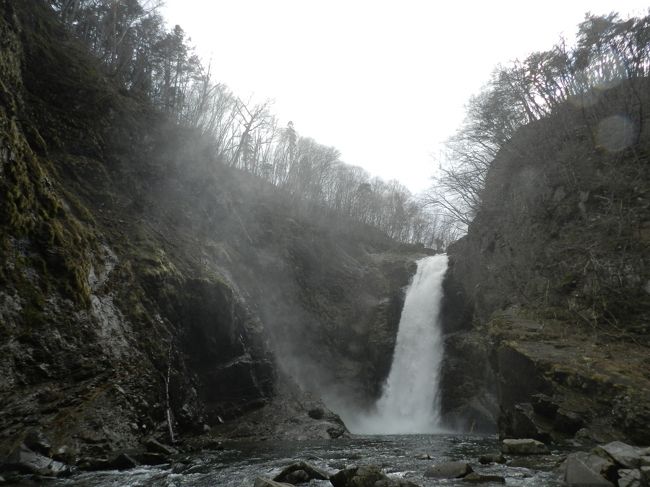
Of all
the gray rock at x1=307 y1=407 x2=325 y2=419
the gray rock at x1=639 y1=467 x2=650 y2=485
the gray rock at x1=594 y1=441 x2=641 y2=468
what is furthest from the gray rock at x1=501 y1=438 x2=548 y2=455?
the gray rock at x1=307 y1=407 x2=325 y2=419

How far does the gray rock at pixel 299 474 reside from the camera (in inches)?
296

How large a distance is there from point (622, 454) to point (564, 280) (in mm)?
12106

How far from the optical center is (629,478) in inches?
209

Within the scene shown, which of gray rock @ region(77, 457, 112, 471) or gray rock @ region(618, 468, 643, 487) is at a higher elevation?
gray rock @ region(618, 468, 643, 487)

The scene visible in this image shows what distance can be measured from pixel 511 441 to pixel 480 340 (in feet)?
44.2

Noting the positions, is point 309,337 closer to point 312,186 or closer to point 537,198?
point 537,198

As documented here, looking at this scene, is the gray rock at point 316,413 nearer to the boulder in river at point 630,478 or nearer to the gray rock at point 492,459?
the gray rock at point 492,459

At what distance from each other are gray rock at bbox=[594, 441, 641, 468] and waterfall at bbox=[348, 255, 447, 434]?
15.4 metres

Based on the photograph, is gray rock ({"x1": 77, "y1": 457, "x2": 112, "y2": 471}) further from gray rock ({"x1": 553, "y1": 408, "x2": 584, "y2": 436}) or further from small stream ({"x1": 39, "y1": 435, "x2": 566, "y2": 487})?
gray rock ({"x1": 553, "y1": 408, "x2": 584, "y2": 436})

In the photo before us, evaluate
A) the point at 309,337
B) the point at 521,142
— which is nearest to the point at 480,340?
the point at 309,337

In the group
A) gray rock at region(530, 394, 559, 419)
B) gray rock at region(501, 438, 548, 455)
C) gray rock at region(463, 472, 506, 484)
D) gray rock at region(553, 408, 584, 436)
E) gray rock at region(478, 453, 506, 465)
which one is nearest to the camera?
gray rock at region(463, 472, 506, 484)

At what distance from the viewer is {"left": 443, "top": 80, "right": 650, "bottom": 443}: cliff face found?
11.3 m

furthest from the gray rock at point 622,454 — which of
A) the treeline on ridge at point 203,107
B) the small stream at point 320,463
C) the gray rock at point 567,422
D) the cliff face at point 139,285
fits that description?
the treeline on ridge at point 203,107

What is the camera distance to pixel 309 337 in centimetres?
2667
